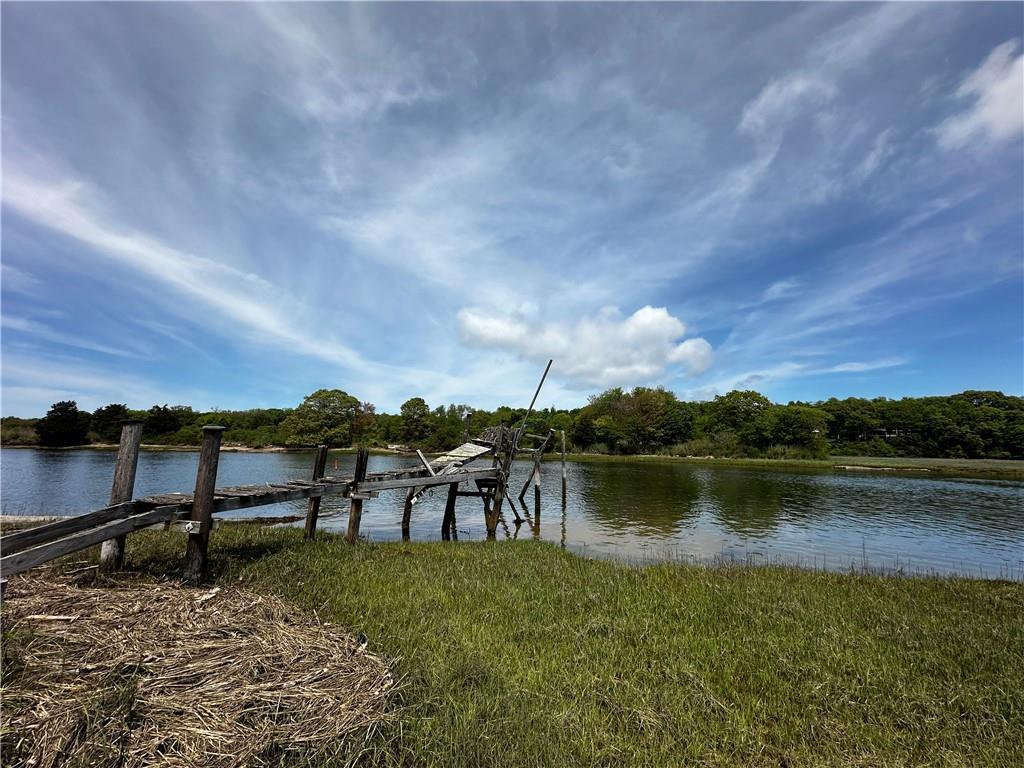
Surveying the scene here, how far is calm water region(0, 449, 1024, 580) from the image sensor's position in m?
18.2

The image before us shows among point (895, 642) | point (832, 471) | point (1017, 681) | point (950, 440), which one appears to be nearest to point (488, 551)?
point (895, 642)

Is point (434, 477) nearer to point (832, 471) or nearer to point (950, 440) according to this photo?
point (832, 471)

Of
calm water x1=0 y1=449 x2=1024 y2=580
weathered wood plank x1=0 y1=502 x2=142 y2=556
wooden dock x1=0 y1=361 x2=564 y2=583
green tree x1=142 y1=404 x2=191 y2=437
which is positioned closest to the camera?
weathered wood plank x1=0 y1=502 x2=142 y2=556

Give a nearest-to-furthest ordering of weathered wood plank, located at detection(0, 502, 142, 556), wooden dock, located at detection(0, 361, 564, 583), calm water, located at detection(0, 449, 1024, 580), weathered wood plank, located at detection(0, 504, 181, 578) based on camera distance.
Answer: weathered wood plank, located at detection(0, 504, 181, 578) → weathered wood plank, located at detection(0, 502, 142, 556) → wooden dock, located at detection(0, 361, 564, 583) → calm water, located at detection(0, 449, 1024, 580)

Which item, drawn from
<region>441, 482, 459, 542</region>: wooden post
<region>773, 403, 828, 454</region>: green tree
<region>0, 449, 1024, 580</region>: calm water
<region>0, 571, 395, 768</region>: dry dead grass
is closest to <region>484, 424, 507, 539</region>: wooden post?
<region>441, 482, 459, 542</region>: wooden post

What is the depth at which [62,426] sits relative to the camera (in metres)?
80.5

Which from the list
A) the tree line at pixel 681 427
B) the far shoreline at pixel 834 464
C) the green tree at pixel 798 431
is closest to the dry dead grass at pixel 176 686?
the far shoreline at pixel 834 464

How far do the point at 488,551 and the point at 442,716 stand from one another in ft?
32.2

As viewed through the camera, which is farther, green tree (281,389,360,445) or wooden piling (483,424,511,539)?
green tree (281,389,360,445)

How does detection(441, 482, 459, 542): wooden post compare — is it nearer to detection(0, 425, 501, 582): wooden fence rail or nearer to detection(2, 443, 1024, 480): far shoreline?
detection(0, 425, 501, 582): wooden fence rail

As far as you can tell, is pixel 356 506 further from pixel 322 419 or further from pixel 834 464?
pixel 322 419

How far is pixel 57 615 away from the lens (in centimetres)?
546

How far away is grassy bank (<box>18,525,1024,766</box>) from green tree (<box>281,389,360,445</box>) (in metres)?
101

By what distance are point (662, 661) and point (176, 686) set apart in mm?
5554
